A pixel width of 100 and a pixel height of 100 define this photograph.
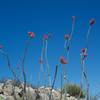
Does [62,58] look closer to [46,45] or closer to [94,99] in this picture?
[46,45]

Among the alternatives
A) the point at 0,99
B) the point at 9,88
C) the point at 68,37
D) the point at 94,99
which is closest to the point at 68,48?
the point at 68,37

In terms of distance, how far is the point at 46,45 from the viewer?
534cm

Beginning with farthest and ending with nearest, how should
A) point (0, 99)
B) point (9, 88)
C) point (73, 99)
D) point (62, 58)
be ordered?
point (73, 99)
point (9, 88)
point (0, 99)
point (62, 58)

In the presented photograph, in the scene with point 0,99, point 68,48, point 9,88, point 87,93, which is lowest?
point 87,93

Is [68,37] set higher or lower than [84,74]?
higher

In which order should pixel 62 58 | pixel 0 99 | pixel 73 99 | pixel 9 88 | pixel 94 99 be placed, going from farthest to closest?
1. pixel 73 99
2. pixel 9 88
3. pixel 0 99
4. pixel 94 99
5. pixel 62 58

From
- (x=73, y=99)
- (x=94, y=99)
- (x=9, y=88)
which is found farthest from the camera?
(x=73, y=99)

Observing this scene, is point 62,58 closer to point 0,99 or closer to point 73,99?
point 0,99

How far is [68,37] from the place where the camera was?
5316 mm

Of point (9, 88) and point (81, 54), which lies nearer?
point (81, 54)

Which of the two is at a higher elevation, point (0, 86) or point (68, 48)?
point (0, 86)

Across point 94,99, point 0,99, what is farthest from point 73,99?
point 94,99

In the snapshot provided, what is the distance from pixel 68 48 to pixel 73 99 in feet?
38.6

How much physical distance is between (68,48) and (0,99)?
7126 millimetres
